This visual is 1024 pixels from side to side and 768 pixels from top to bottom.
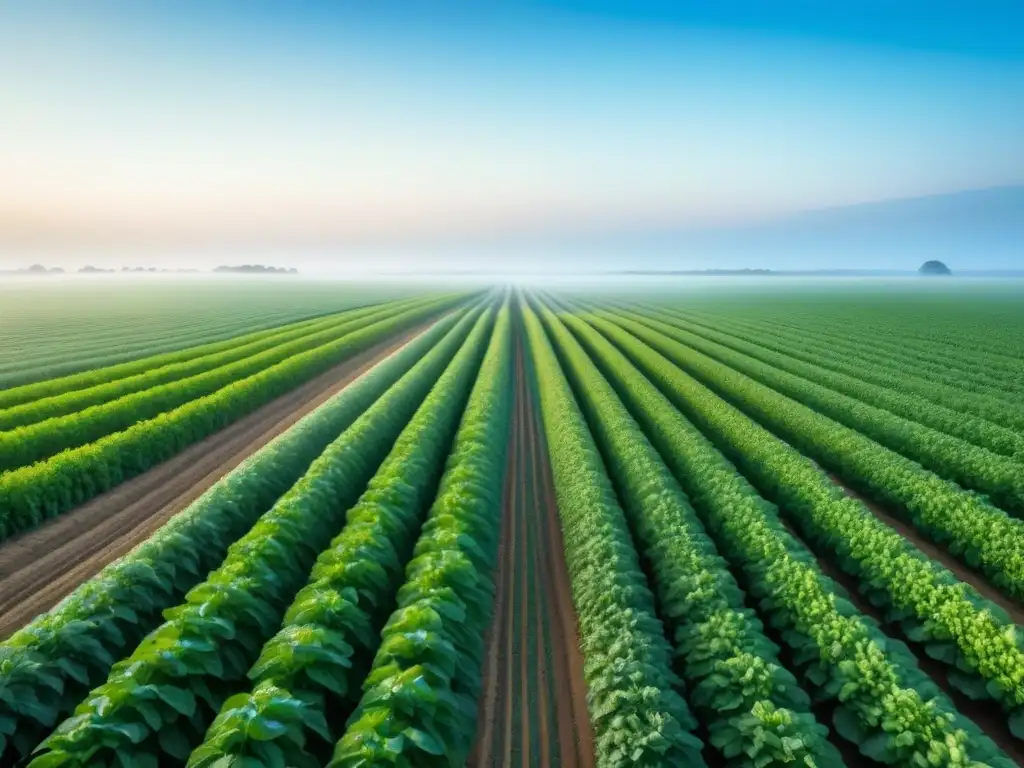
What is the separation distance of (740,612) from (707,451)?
237 inches

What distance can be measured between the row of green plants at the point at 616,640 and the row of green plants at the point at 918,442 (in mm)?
7243

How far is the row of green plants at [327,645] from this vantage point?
466cm

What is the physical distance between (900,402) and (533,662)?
1551cm

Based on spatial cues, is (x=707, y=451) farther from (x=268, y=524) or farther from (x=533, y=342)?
(x=533, y=342)

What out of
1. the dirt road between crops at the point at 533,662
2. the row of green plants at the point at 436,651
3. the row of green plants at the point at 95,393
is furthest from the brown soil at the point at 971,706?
the row of green plants at the point at 95,393

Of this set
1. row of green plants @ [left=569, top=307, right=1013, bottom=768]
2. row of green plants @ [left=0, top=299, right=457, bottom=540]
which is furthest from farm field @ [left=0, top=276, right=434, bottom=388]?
row of green plants @ [left=569, top=307, right=1013, bottom=768]

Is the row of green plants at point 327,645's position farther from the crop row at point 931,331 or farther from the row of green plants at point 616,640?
the crop row at point 931,331

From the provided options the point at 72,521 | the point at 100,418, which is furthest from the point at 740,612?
the point at 100,418

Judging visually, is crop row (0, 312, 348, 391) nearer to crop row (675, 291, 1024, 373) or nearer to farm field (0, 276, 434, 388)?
farm field (0, 276, 434, 388)

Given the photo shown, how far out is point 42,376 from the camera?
992 inches

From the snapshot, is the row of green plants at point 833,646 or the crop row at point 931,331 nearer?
the row of green plants at point 833,646

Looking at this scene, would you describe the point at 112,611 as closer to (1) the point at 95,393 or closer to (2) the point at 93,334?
(1) the point at 95,393

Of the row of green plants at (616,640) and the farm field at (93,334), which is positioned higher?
the farm field at (93,334)

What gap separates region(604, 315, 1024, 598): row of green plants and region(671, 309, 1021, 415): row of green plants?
6.22 metres
